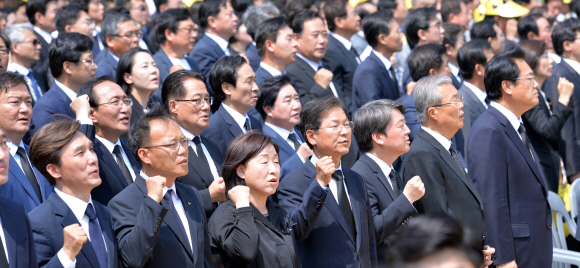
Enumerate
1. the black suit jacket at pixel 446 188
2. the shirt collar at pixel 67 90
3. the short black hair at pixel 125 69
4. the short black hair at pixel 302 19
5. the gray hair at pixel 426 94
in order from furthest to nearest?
1. the short black hair at pixel 302 19
2. the short black hair at pixel 125 69
3. the shirt collar at pixel 67 90
4. the gray hair at pixel 426 94
5. the black suit jacket at pixel 446 188

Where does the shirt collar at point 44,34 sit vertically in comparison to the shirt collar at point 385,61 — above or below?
below

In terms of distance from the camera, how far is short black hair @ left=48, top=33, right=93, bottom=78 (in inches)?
223

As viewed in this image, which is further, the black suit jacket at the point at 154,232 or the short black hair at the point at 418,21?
the short black hair at the point at 418,21

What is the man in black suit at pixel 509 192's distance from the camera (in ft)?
15.8

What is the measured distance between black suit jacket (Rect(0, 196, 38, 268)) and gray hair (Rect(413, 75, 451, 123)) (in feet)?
9.51

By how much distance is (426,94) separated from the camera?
498 cm

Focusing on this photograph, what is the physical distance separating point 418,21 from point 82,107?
5.21 m

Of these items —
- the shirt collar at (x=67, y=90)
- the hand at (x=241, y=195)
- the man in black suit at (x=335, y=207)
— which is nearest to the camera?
the hand at (x=241, y=195)

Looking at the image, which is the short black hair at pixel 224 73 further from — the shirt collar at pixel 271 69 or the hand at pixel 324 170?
the hand at pixel 324 170

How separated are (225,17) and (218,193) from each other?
4688mm

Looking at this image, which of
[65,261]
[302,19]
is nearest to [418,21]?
[302,19]

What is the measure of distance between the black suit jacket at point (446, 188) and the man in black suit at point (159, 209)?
1.61 m

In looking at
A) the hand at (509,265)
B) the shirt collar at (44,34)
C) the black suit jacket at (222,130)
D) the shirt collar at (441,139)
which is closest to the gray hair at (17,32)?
the shirt collar at (44,34)

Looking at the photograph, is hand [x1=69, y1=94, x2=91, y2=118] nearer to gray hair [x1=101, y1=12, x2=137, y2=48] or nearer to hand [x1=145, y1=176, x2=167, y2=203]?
hand [x1=145, y1=176, x2=167, y2=203]
